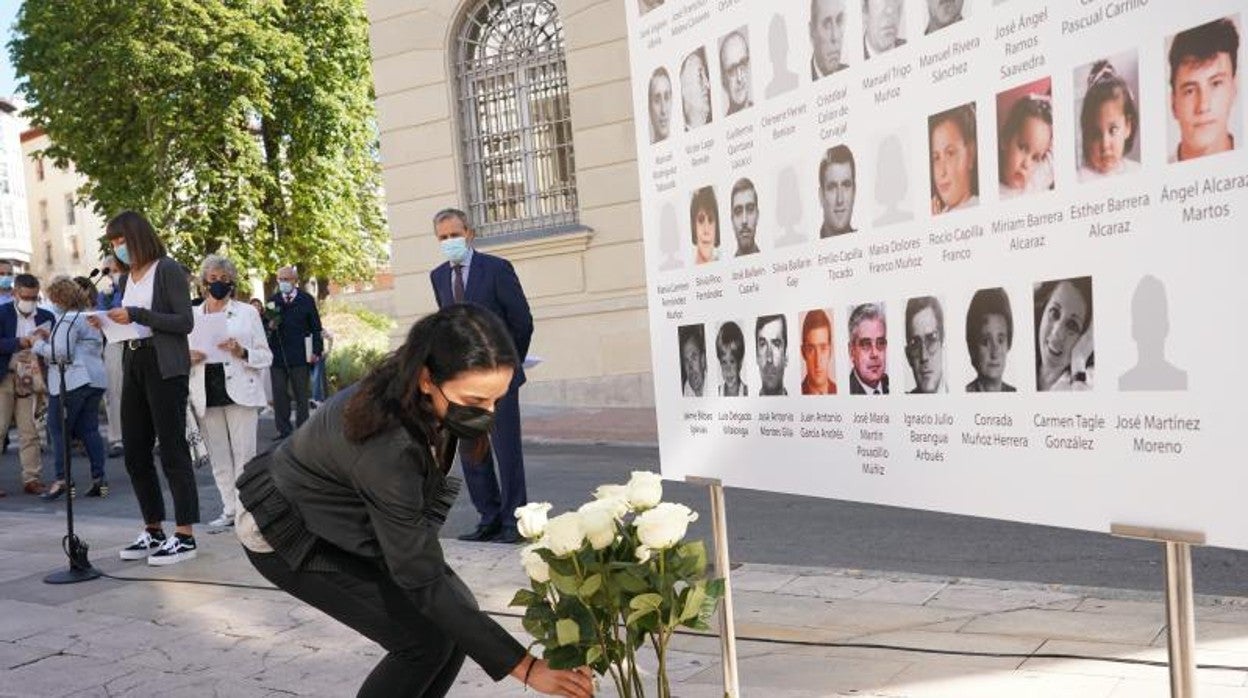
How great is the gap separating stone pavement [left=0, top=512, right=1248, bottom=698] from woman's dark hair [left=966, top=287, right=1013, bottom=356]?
5.99 feet

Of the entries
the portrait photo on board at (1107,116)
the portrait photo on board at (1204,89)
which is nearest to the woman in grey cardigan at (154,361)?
the portrait photo on board at (1107,116)

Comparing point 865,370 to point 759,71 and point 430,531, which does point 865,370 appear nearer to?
point 759,71

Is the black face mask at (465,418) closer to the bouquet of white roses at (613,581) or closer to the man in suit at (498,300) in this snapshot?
the bouquet of white roses at (613,581)

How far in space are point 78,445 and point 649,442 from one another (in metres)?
6.58

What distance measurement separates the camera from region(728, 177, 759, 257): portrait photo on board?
312 cm

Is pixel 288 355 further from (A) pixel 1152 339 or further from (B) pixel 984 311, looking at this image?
(A) pixel 1152 339

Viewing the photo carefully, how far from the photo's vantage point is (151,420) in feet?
21.8

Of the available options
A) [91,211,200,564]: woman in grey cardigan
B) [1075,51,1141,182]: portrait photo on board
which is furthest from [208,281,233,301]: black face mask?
[1075,51,1141,182]: portrait photo on board

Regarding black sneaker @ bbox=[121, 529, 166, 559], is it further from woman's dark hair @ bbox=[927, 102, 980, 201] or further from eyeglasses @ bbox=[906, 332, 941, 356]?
woman's dark hair @ bbox=[927, 102, 980, 201]

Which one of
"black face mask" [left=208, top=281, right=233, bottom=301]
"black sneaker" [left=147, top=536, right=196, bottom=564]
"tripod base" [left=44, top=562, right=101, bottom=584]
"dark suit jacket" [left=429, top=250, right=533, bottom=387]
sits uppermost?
"black face mask" [left=208, top=281, right=233, bottom=301]

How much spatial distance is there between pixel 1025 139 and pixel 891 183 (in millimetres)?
387

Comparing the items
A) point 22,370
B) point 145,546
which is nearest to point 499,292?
point 145,546

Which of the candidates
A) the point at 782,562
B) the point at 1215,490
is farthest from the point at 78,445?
the point at 1215,490

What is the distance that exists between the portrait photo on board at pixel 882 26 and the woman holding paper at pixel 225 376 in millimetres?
5733
